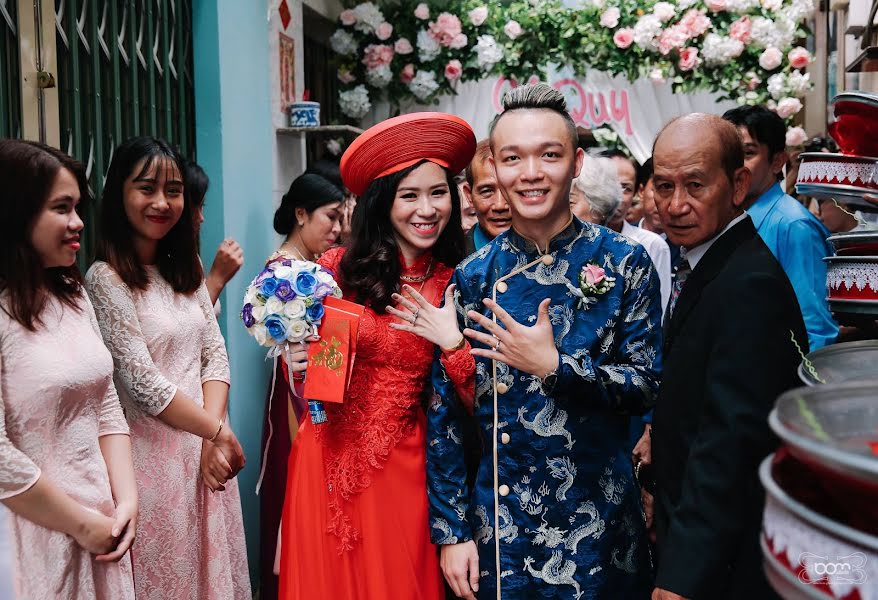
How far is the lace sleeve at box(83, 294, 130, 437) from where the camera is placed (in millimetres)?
2229

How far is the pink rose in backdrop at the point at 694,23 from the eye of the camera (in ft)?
19.0

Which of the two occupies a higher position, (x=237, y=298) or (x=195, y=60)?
(x=195, y=60)

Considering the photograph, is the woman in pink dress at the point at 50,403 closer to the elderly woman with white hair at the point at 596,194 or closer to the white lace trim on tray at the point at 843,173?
the white lace trim on tray at the point at 843,173

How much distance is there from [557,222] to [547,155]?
0.54ft

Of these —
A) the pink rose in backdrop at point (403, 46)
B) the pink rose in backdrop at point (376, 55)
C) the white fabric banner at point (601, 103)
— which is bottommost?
the white fabric banner at point (601, 103)

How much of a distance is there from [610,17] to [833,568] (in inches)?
223

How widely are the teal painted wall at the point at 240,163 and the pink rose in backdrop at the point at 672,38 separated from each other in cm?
281

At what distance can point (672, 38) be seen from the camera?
5828mm

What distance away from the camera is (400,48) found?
240 inches

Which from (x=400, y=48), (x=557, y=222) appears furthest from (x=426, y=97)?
(x=557, y=222)

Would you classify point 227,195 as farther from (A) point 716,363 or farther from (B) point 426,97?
(A) point 716,363

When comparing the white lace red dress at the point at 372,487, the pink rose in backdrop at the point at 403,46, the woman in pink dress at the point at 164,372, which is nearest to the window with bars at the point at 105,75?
the woman in pink dress at the point at 164,372

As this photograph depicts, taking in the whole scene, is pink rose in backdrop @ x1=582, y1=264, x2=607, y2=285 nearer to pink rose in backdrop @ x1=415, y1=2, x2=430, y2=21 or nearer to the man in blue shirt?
the man in blue shirt
